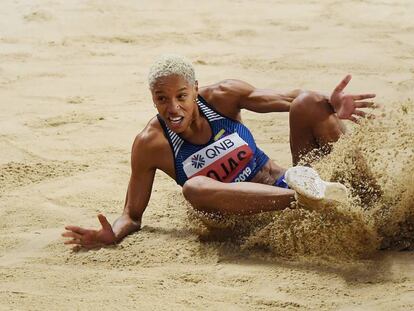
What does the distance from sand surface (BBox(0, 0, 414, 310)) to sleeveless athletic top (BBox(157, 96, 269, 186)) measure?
0.28 meters

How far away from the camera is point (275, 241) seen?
11.1 feet

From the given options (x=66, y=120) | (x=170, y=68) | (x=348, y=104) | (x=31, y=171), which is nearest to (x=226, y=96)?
(x=170, y=68)

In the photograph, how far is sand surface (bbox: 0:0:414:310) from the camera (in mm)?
3059

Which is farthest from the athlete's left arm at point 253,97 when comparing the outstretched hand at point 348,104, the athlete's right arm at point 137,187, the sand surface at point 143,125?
the sand surface at point 143,125

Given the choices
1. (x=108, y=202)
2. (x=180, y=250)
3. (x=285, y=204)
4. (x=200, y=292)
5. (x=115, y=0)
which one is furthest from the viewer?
(x=115, y=0)

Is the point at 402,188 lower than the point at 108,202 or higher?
higher

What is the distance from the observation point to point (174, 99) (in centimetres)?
345

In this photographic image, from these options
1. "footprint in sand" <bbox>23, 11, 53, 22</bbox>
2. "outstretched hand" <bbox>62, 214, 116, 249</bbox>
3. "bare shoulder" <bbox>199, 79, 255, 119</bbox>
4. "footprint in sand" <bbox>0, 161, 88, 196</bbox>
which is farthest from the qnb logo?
"footprint in sand" <bbox>23, 11, 53, 22</bbox>

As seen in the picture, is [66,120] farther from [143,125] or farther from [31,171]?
[31,171]

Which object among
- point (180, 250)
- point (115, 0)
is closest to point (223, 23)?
point (115, 0)

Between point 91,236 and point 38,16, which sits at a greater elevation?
point 38,16

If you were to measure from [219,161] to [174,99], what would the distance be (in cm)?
34

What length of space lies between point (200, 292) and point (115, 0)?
5.29 metres

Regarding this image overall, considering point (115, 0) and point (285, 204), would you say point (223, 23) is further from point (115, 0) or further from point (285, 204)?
point (285, 204)
